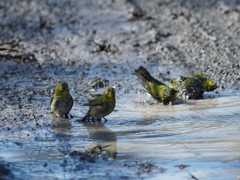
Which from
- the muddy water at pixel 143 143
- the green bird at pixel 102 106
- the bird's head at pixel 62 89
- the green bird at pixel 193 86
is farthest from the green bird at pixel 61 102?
the green bird at pixel 193 86

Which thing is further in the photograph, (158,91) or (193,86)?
(193,86)

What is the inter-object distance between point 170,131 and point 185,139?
0.45m

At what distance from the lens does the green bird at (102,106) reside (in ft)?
22.8

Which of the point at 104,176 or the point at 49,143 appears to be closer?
the point at 104,176

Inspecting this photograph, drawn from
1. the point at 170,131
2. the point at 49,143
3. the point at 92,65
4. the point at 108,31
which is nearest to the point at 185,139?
the point at 170,131

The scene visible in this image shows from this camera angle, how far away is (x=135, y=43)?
39.6 ft

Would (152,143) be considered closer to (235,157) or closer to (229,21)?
(235,157)

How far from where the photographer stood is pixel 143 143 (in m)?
5.90

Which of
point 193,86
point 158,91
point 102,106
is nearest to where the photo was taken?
point 102,106

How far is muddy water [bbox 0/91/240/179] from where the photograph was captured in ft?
16.3

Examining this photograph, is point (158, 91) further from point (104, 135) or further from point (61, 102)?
point (104, 135)

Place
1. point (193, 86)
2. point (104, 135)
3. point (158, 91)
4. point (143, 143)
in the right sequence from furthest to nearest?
point (193, 86) < point (158, 91) < point (104, 135) < point (143, 143)

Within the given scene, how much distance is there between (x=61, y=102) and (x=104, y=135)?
42.1 inches

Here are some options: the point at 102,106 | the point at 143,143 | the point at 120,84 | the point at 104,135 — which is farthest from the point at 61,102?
the point at 120,84
